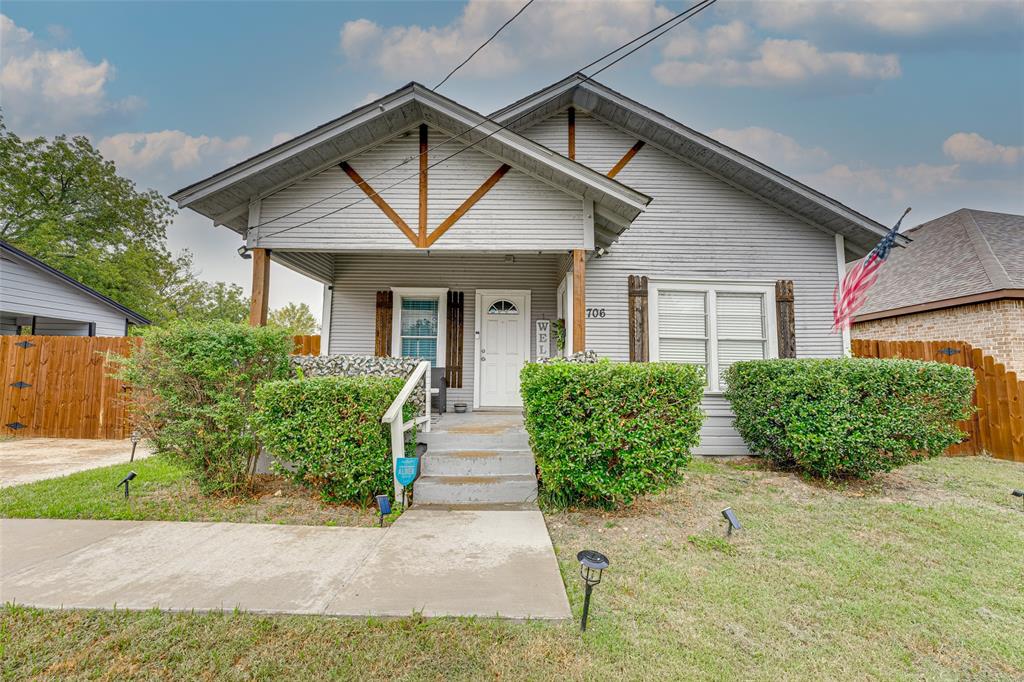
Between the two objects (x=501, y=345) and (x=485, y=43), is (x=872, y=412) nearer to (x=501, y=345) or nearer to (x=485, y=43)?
(x=501, y=345)

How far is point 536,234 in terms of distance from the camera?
589 centimetres

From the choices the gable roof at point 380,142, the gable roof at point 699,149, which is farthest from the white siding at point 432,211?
the gable roof at point 699,149

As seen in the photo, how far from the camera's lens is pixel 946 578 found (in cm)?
289

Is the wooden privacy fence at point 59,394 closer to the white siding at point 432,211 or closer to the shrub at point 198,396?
the white siding at point 432,211

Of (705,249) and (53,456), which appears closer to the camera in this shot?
(53,456)

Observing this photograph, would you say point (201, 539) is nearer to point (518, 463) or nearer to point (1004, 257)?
point (518, 463)

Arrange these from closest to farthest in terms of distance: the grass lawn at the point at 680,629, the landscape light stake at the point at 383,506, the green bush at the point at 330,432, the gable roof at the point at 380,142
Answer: the grass lawn at the point at 680,629 < the landscape light stake at the point at 383,506 < the green bush at the point at 330,432 < the gable roof at the point at 380,142

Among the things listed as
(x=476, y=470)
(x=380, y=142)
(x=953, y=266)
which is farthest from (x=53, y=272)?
(x=953, y=266)

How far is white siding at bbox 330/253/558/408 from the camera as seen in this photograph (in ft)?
27.0

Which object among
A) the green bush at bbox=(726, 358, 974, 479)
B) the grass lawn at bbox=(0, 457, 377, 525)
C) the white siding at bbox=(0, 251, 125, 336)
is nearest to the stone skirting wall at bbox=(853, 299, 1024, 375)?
the green bush at bbox=(726, 358, 974, 479)

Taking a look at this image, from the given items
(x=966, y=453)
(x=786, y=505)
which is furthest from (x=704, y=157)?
(x=966, y=453)

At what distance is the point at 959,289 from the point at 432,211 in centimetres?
1138

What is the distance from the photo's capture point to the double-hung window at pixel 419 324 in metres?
8.20

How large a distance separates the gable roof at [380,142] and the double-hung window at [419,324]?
2.83 m
